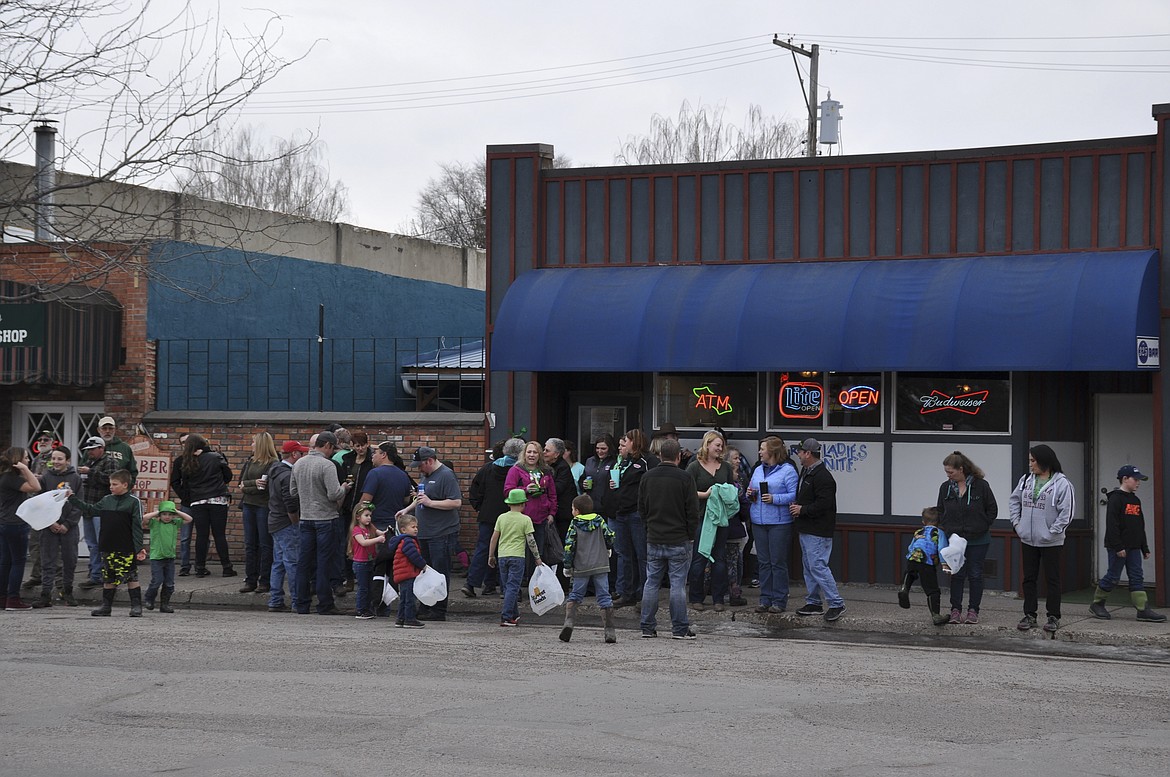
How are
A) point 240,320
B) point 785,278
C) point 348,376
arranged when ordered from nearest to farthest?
point 785,278 → point 240,320 → point 348,376

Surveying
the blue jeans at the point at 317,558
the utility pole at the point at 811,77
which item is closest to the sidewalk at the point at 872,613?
the blue jeans at the point at 317,558

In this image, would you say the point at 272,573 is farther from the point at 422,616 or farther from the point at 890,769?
the point at 890,769

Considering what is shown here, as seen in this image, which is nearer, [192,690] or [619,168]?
[192,690]

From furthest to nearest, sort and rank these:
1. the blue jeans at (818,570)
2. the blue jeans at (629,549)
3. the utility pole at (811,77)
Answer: the utility pole at (811,77)
the blue jeans at (629,549)
the blue jeans at (818,570)

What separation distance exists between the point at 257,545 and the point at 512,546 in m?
4.24

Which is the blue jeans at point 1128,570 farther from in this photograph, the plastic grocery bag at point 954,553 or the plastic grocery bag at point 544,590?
the plastic grocery bag at point 544,590

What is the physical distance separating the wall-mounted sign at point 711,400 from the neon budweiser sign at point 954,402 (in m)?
2.33

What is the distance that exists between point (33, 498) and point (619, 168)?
7.88 meters

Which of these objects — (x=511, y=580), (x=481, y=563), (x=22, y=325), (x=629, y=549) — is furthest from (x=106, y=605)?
(x=22, y=325)

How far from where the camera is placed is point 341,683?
9211 millimetres

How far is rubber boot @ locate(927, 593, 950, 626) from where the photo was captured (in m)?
12.5

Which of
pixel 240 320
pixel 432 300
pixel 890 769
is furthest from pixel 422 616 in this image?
pixel 432 300

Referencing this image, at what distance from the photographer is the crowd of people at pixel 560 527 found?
12.0 meters

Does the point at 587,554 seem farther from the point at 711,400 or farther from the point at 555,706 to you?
the point at 711,400
